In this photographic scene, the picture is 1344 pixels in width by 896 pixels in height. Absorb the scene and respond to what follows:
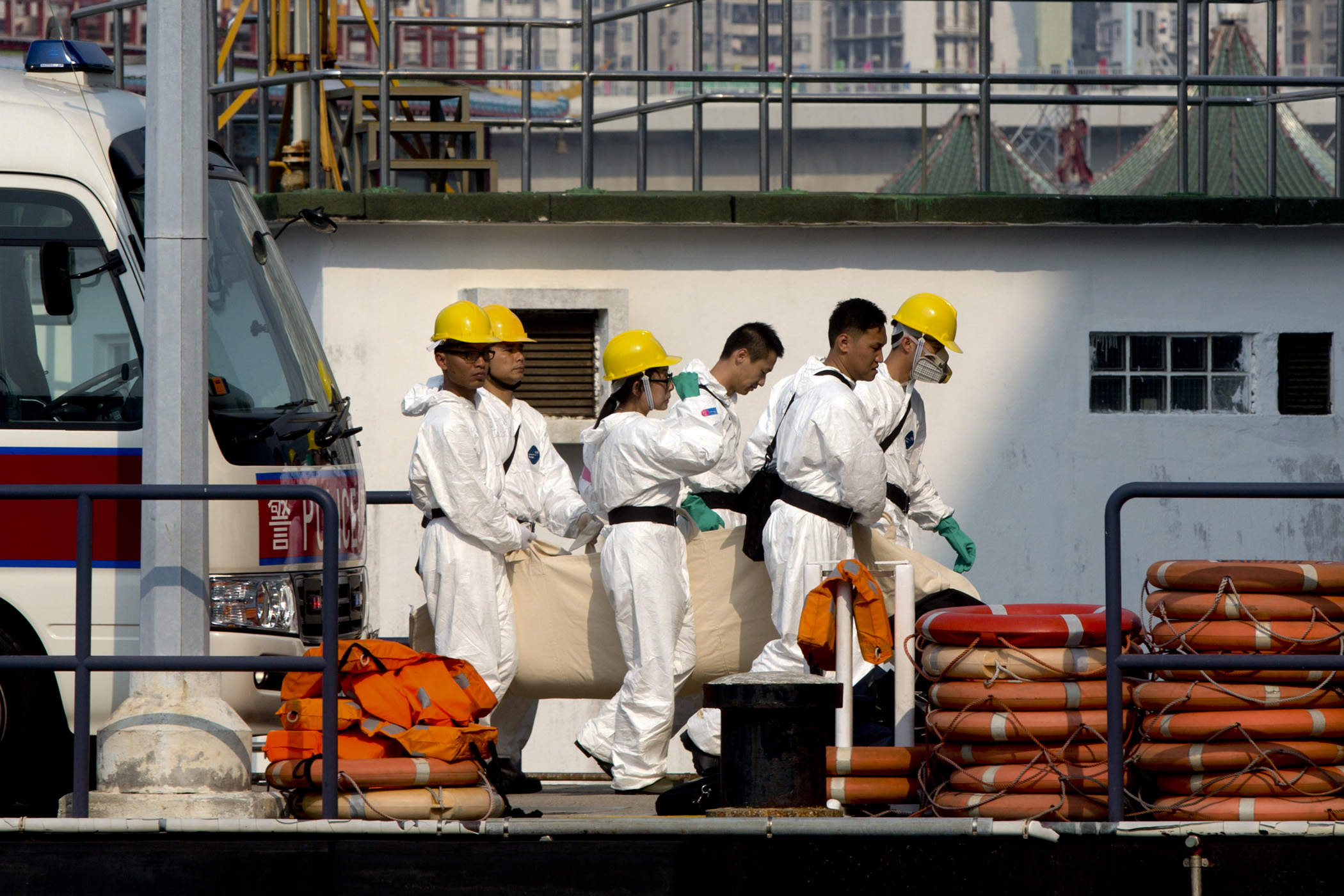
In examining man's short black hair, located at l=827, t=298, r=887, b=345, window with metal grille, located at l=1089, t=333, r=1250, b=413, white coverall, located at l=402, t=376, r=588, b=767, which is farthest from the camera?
window with metal grille, located at l=1089, t=333, r=1250, b=413

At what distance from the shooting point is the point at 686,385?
24.4 feet

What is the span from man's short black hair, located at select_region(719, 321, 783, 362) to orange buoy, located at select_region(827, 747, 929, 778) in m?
2.86

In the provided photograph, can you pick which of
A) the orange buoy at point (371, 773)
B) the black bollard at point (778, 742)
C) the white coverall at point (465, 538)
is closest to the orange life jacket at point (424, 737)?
the orange buoy at point (371, 773)

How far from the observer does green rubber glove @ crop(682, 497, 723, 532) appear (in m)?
8.02

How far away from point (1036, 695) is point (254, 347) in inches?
141

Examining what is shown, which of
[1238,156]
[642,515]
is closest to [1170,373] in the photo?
[642,515]

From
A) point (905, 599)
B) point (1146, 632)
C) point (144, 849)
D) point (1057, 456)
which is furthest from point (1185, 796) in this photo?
point (1057, 456)

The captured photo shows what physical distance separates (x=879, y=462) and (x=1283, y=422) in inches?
163

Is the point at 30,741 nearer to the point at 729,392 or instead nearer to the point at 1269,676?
the point at 729,392

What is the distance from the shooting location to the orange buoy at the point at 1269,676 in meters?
5.27

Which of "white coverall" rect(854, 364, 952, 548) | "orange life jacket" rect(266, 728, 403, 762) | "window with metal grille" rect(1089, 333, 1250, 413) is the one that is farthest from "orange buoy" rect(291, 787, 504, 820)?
"window with metal grille" rect(1089, 333, 1250, 413)

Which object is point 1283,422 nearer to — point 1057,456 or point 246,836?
point 1057,456

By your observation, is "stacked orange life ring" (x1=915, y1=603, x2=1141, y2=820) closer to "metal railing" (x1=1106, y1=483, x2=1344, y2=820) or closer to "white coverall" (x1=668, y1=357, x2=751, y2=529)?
"metal railing" (x1=1106, y1=483, x2=1344, y2=820)

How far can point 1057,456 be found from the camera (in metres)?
10.2
